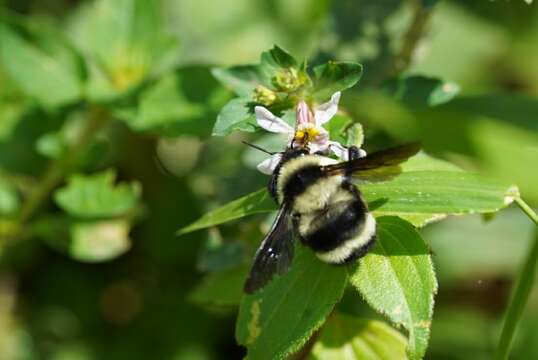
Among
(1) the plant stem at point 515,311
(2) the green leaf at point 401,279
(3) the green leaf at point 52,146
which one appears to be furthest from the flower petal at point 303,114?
(3) the green leaf at point 52,146

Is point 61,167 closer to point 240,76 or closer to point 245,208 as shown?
point 240,76

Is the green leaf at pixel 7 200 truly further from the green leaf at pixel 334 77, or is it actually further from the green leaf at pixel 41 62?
the green leaf at pixel 334 77

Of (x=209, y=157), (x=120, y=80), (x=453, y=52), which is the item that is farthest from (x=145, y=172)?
(x=453, y=52)

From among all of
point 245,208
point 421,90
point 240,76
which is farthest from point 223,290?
point 421,90

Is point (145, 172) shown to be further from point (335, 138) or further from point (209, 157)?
point (335, 138)

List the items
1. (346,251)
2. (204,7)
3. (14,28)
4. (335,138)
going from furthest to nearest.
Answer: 1. (204,7)
2. (14,28)
3. (335,138)
4. (346,251)

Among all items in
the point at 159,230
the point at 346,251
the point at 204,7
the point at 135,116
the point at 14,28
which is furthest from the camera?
the point at 204,7

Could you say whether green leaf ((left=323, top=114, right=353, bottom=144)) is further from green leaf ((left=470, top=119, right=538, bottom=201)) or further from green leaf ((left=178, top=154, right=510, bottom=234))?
green leaf ((left=470, top=119, right=538, bottom=201))
